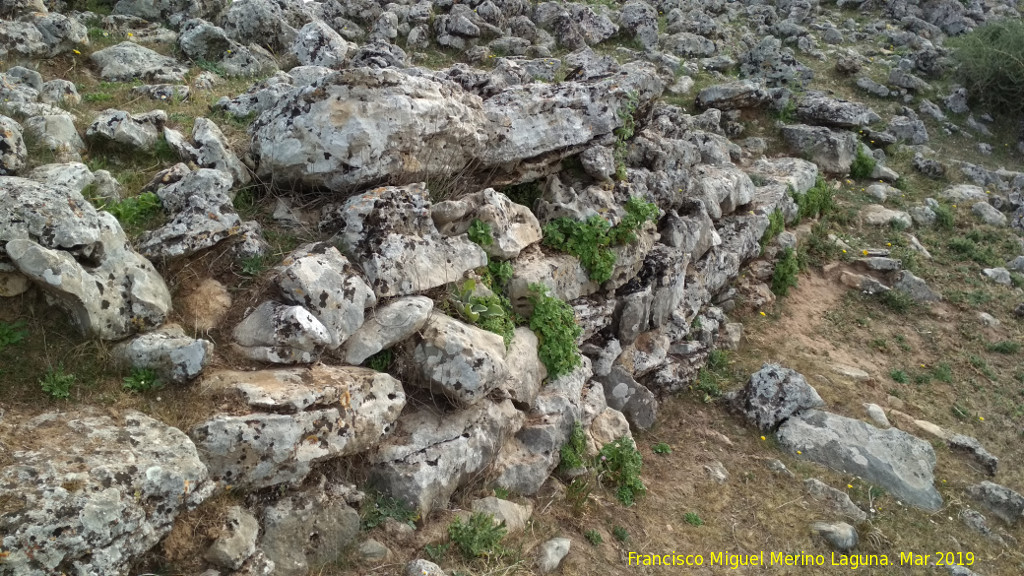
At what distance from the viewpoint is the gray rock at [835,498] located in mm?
8055

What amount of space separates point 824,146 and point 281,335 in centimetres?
1470

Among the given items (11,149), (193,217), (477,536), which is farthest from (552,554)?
(11,149)

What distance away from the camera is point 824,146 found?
16.4 m

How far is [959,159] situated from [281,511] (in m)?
19.4

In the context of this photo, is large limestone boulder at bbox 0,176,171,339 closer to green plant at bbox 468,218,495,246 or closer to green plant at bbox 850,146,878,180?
green plant at bbox 468,218,495,246

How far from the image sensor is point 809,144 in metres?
16.5

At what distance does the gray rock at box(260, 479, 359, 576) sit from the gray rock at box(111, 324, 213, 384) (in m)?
1.19

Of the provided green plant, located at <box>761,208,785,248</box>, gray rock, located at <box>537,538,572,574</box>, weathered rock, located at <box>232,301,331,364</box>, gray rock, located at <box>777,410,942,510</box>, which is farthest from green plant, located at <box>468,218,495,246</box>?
green plant, located at <box>761,208,785,248</box>

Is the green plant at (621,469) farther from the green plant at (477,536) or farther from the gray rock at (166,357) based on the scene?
the gray rock at (166,357)

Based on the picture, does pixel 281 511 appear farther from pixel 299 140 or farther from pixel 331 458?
pixel 299 140

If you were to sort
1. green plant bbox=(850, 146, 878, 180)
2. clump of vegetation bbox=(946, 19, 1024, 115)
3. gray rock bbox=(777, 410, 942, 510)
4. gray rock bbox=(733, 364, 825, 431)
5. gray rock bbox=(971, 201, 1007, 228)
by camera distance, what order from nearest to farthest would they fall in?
gray rock bbox=(777, 410, 942, 510) → gray rock bbox=(733, 364, 825, 431) → gray rock bbox=(971, 201, 1007, 228) → green plant bbox=(850, 146, 878, 180) → clump of vegetation bbox=(946, 19, 1024, 115)

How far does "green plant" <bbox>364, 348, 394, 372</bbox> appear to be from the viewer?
20.9ft

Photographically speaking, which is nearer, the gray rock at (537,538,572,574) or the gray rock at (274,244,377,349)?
the gray rock at (274,244,377,349)

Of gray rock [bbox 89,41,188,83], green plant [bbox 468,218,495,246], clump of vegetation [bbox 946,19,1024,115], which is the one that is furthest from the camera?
clump of vegetation [bbox 946,19,1024,115]
